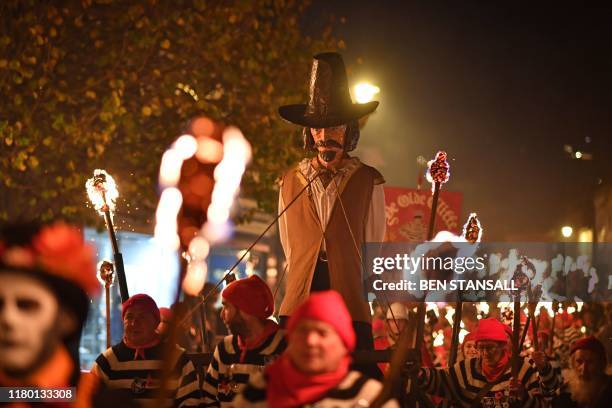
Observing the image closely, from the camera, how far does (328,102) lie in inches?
308

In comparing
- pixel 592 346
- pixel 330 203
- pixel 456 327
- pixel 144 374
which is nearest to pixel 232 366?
pixel 144 374

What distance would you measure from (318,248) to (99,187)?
1865 millimetres

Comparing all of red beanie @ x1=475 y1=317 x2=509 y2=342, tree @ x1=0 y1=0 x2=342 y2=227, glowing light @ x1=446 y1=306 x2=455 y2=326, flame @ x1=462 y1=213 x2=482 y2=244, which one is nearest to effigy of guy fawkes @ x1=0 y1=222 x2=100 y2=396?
flame @ x1=462 y1=213 x2=482 y2=244

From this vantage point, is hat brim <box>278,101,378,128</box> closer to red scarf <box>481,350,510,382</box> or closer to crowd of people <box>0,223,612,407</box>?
crowd of people <box>0,223,612,407</box>

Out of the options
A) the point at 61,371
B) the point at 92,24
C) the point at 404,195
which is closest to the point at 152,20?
the point at 92,24

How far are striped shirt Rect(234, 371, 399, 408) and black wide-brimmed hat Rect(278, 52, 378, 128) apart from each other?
2.86m

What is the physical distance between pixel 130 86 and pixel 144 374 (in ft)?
32.8

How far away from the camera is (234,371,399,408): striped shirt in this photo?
16.8ft

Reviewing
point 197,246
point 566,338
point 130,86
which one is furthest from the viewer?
point 130,86

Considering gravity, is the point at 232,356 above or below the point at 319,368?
above

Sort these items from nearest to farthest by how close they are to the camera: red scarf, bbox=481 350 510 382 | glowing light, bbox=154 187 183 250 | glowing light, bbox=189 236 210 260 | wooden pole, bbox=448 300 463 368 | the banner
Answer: glowing light, bbox=189 236 210 260 < glowing light, bbox=154 187 183 250 < wooden pole, bbox=448 300 463 368 < red scarf, bbox=481 350 510 382 < the banner

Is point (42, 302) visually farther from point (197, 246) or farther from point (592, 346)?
point (592, 346)

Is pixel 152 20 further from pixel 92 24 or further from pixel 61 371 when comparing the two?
pixel 61 371

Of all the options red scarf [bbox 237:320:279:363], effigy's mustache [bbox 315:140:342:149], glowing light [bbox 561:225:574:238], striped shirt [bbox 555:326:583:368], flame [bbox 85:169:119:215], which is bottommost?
red scarf [bbox 237:320:279:363]
